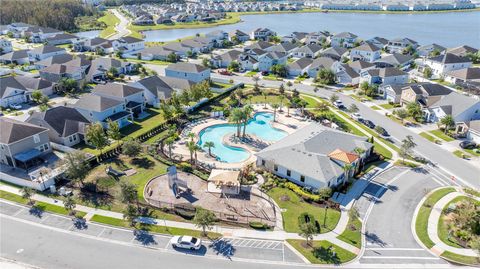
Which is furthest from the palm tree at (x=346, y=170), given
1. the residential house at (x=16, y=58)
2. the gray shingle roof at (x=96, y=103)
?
the residential house at (x=16, y=58)

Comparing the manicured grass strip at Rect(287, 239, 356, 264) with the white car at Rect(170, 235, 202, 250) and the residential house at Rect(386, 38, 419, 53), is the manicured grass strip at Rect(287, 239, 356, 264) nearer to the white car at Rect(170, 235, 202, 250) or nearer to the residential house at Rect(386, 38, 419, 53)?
the white car at Rect(170, 235, 202, 250)

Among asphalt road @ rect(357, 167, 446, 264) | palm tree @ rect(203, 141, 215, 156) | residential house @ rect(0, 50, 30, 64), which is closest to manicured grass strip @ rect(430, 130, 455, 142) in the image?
asphalt road @ rect(357, 167, 446, 264)

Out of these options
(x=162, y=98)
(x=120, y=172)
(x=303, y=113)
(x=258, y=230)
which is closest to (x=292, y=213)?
(x=258, y=230)

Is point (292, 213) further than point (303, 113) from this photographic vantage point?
No

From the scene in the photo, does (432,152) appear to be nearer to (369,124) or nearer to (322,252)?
(369,124)

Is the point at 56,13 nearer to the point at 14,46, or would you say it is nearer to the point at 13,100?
the point at 14,46

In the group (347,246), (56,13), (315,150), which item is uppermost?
(56,13)

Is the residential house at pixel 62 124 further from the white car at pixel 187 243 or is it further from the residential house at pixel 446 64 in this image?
the residential house at pixel 446 64
